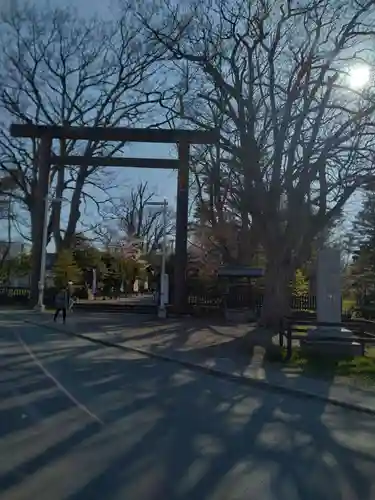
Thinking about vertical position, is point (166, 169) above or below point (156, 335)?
above

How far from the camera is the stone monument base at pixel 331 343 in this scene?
21.4 meters

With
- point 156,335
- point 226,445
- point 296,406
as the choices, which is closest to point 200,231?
Result: point 156,335

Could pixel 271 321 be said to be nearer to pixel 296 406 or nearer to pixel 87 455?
pixel 296 406

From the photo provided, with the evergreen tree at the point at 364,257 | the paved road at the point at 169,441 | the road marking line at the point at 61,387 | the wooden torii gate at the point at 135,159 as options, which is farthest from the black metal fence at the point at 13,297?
the paved road at the point at 169,441

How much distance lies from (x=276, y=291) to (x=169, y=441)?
22.2 meters

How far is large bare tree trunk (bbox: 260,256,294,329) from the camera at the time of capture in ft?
102

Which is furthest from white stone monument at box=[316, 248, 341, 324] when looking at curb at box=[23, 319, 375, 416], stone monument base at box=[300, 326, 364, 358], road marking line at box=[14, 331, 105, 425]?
road marking line at box=[14, 331, 105, 425]

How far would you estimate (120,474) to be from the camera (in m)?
7.23

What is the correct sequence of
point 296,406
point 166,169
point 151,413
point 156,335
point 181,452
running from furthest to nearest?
point 166,169 < point 156,335 < point 296,406 < point 151,413 < point 181,452

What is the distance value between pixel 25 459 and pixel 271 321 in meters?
24.6

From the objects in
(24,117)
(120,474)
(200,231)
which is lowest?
(120,474)

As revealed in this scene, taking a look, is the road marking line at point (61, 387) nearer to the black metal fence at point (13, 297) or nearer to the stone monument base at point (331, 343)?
the stone monument base at point (331, 343)

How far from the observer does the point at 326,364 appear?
19.4m

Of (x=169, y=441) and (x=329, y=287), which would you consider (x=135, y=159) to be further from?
(x=169, y=441)
